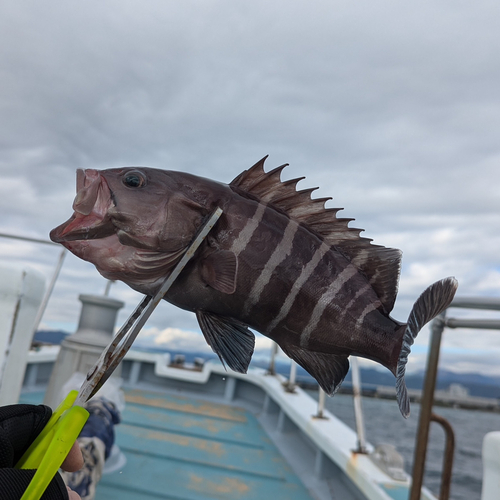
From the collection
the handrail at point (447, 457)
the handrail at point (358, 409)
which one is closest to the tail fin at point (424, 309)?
the handrail at point (447, 457)

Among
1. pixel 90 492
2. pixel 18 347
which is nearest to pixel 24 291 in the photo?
pixel 18 347

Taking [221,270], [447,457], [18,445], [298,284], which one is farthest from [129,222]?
[447,457]

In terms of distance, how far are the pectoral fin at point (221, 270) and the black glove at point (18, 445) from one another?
1.24 ft

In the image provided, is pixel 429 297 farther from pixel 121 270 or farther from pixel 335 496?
pixel 335 496

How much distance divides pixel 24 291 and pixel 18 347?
1.10ft

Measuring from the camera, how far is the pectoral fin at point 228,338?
0.71 m

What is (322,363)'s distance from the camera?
2.56 feet

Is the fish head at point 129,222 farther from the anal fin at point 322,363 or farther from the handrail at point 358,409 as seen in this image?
the handrail at point 358,409

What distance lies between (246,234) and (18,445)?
1.75ft

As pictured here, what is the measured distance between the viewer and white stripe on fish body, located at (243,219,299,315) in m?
0.73

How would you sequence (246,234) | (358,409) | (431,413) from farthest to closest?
(358,409), (431,413), (246,234)

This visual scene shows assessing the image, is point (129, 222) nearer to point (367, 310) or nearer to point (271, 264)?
point (271, 264)

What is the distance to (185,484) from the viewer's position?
3.58 metres

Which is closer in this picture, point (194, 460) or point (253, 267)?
point (253, 267)
